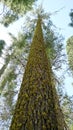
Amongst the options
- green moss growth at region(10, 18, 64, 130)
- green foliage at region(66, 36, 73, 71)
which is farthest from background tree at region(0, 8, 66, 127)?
green moss growth at region(10, 18, 64, 130)

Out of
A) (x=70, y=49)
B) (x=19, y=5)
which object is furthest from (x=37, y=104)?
(x=70, y=49)

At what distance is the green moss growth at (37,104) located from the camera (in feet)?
12.1

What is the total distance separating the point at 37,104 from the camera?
4039 millimetres

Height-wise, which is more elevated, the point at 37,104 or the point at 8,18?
the point at 8,18

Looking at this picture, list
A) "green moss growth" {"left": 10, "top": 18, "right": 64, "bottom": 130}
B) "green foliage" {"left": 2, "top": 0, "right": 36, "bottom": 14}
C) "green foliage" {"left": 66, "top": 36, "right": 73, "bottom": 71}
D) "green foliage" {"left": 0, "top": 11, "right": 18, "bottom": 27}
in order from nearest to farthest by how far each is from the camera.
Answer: "green moss growth" {"left": 10, "top": 18, "right": 64, "bottom": 130}, "green foliage" {"left": 2, "top": 0, "right": 36, "bottom": 14}, "green foliage" {"left": 0, "top": 11, "right": 18, "bottom": 27}, "green foliage" {"left": 66, "top": 36, "right": 73, "bottom": 71}

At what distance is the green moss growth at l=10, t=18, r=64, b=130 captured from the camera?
369 cm

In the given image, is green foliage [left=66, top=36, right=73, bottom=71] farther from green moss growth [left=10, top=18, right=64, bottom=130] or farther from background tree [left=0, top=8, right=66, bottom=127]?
green moss growth [left=10, top=18, right=64, bottom=130]

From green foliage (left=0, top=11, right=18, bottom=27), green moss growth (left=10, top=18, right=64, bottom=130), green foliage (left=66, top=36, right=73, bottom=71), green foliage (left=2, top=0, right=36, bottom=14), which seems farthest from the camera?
green foliage (left=66, top=36, right=73, bottom=71)

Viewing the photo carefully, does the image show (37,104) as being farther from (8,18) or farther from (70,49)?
(70,49)

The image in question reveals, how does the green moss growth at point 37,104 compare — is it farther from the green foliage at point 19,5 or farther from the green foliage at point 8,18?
the green foliage at point 8,18

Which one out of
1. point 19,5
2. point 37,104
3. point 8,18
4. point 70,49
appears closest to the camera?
point 37,104

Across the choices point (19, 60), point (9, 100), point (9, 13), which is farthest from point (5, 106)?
point (9, 13)

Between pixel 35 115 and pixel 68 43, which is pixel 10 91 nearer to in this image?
pixel 68 43

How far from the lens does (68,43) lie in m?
16.8
